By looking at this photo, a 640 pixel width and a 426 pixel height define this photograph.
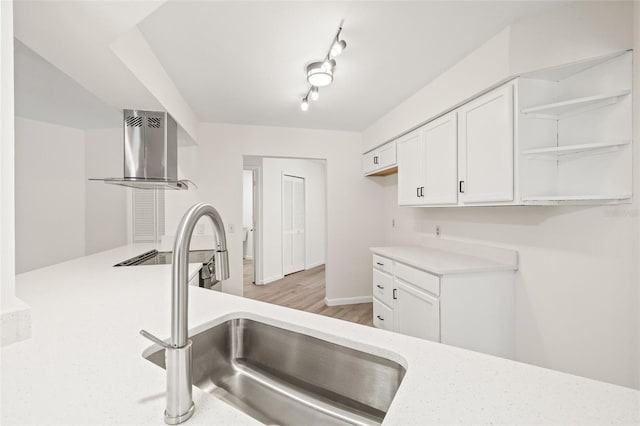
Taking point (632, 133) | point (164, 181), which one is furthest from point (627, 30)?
point (164, 181)

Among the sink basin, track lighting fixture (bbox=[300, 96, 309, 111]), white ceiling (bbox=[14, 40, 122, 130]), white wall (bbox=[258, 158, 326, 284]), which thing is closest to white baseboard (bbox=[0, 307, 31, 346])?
the sink basin

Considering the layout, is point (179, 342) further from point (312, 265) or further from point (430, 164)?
point (312, 265)

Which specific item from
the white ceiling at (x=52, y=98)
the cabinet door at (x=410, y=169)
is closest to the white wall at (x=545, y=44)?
the cabinet door at (x=410, y=169)

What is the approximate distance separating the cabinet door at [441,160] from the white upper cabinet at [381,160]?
64 cm

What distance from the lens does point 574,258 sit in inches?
67.7

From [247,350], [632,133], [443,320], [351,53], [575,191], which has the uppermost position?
[351,53]

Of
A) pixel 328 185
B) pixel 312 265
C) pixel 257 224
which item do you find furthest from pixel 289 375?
pixel 312 265

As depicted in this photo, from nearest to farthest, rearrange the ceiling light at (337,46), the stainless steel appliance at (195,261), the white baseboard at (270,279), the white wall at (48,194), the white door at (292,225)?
the ceiling light at (337,46) → the stainless steel appliance at (195,261) → the white wall at (48,194) → the white baseboard at (270,279) → the white door at (292,225)

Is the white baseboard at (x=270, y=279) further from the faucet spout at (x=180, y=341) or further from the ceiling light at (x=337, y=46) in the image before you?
the faucet spout at (x=180, y=341)

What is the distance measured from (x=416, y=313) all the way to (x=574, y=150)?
1507 mm

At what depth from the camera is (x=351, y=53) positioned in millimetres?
2061

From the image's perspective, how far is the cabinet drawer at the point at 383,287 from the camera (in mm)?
2750

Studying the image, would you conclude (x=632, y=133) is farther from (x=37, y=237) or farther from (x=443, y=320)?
(x=37, y=237)

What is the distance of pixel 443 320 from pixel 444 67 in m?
1.92
